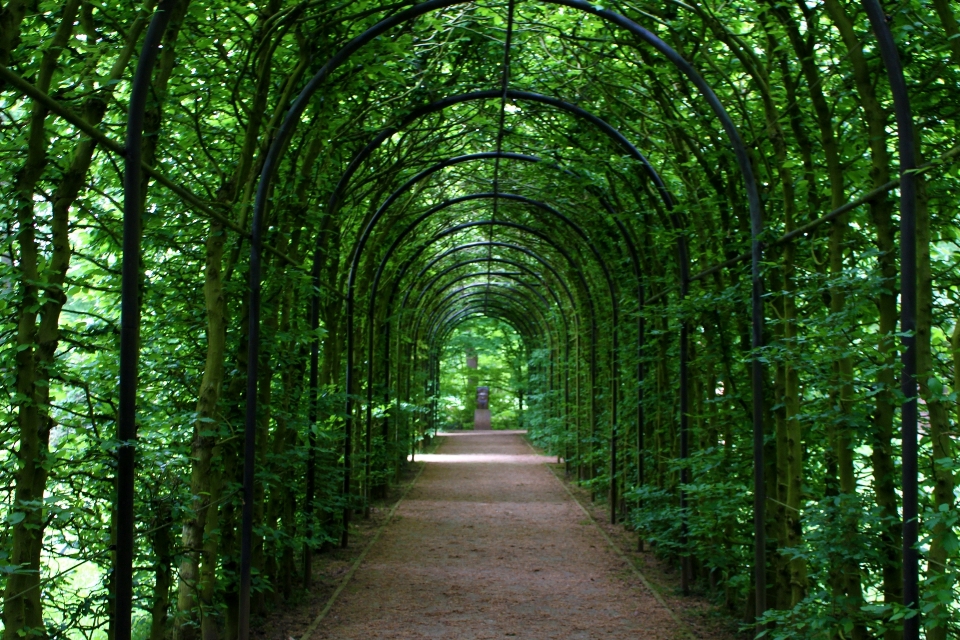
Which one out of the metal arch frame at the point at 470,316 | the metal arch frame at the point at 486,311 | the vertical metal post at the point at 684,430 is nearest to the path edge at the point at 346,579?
the vertical metal post at the point at 684,430

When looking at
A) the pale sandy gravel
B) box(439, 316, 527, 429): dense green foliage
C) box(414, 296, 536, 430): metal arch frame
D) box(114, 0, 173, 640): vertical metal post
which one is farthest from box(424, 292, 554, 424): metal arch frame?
box(114, 0, 173, 640): vertical metal post

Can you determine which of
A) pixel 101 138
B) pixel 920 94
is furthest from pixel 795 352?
pixel 101 138

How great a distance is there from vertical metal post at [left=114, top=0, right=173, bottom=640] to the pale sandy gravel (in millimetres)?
3125

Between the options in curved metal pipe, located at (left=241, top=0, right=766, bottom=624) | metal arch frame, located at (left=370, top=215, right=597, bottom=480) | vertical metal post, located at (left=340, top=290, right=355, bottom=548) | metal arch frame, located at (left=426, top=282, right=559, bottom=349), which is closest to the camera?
curved metal pipe, located at (left=241, top=0, right=766, bottom=624)

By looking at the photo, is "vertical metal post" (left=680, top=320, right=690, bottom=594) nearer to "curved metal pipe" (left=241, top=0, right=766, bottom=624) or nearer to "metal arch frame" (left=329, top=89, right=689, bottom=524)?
"metal arch frame" (left=329, top=89, right=689, bottom=524)

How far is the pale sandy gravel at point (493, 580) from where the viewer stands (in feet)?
19.8

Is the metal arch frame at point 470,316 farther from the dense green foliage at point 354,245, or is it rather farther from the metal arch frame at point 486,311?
the dense green foliage at point 354,245

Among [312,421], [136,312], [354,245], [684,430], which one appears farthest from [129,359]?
[354,245]

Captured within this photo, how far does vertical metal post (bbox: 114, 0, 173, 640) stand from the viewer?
9.29ft

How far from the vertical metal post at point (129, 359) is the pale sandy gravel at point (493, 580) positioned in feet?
10.3

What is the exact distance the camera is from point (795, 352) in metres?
3.78

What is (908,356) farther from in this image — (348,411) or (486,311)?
(486,311)

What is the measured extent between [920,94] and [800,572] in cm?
233

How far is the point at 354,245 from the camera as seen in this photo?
959 cm
